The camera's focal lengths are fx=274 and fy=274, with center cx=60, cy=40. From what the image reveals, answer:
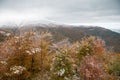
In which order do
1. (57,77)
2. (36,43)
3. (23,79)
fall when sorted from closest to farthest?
1. (57,77)
2. (23,79)
3. (36,43)

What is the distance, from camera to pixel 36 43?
30281 mm

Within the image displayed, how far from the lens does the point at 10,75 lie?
26141 mm

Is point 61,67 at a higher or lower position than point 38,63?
higher

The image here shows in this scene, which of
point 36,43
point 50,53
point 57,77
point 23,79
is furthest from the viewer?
point 50,53

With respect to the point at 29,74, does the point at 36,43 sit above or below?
above

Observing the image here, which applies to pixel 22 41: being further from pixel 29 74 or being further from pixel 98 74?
pixel 98 74

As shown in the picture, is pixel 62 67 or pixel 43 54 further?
pixel 43 54

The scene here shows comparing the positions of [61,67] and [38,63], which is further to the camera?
[38,63]

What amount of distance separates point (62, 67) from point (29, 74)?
13.4 ft

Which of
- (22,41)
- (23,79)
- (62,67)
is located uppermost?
(22,41)

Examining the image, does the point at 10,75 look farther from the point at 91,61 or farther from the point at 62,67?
the point at 91,61

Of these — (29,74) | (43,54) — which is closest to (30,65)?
(29,74)

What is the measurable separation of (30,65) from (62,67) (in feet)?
14.6

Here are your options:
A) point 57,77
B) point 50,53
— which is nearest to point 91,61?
point 57,77
